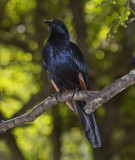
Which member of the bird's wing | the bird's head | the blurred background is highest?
the bird's head

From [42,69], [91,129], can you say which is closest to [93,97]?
[91,129]

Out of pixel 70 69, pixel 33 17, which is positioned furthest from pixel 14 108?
pixel 70 69

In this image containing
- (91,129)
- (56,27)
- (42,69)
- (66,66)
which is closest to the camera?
(91,129)

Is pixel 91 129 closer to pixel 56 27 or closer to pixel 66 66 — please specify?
pixel 66 66

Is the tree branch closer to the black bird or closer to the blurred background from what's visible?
the black bird

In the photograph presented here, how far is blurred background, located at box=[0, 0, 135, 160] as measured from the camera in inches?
302

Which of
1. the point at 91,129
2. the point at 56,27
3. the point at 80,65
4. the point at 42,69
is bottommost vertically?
the point at 42,69

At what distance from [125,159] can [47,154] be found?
281cm

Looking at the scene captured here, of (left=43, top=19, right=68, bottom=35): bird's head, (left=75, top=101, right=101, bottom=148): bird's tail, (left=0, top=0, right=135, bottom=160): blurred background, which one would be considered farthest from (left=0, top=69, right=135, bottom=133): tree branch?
(left=0, top=0, right=135, bottom=160): blurred background

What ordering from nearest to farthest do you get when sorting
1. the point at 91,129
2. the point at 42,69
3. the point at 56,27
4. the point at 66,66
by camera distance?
the point at 91,129
the point at 66,66
the point at 56,27
the point at 42,69

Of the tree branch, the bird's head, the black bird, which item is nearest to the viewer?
the tree branch

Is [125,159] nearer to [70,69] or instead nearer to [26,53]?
[26,53]

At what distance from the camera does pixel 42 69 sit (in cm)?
743

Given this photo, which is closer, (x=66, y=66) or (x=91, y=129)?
(x=91, y=129)
